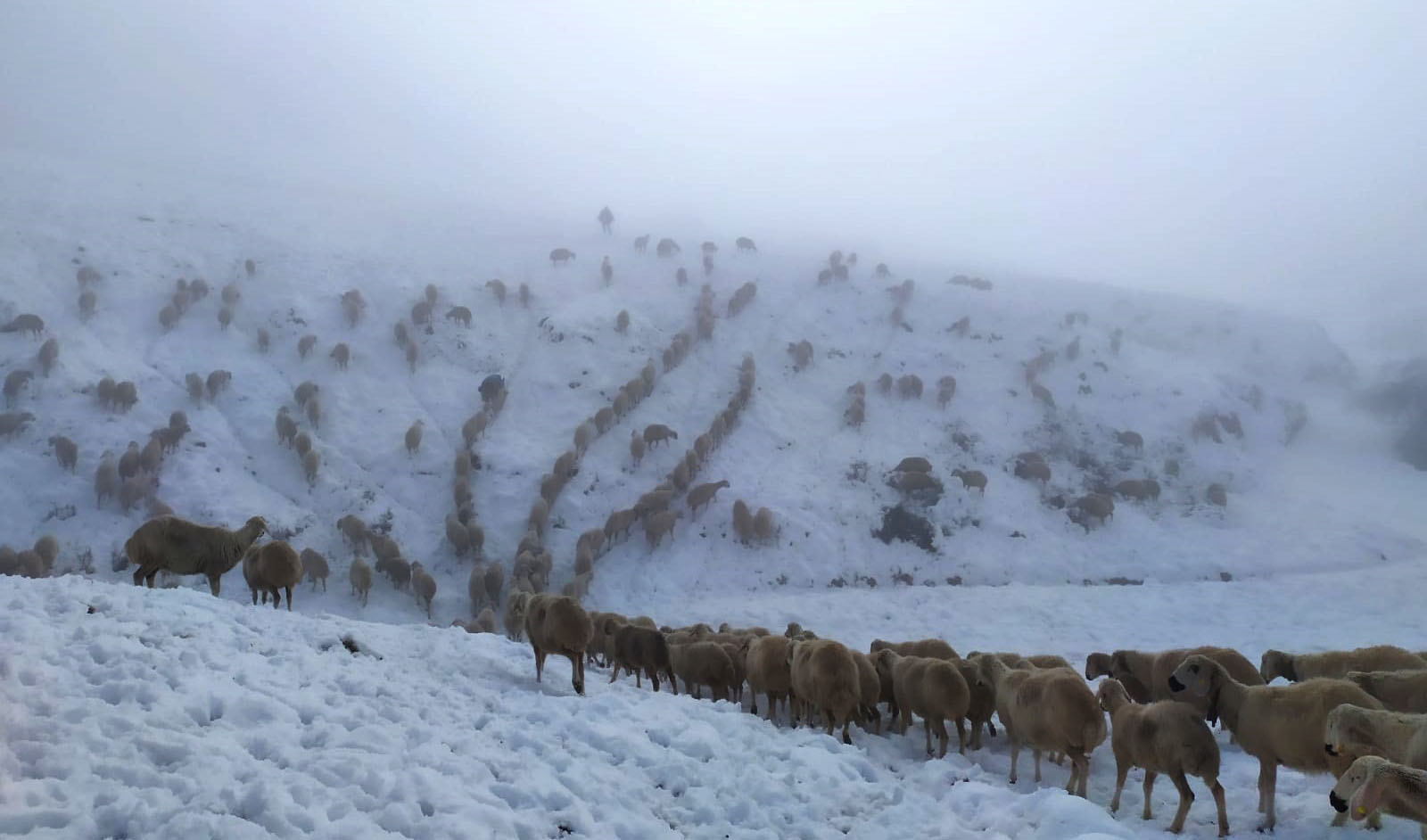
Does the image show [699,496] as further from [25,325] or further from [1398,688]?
[25,325]

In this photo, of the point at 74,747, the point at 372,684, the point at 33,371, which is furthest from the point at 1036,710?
the point at 33,371

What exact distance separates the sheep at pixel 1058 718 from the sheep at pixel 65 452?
111 feet

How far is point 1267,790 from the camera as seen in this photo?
8.44 metres

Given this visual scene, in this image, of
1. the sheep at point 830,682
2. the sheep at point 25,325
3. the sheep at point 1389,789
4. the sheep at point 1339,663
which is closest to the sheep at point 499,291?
the sheep at point 25,325

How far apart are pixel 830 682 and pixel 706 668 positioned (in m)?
3.44

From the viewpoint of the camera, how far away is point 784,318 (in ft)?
173

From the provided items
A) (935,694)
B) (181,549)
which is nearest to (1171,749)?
(935,694)

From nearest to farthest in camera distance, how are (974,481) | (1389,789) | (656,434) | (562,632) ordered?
(1389,789)
(562,632)
(974,481)
(656,434)

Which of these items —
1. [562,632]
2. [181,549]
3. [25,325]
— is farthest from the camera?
[25,325]

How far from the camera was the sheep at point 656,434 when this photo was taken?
Result: 37094 millimetres

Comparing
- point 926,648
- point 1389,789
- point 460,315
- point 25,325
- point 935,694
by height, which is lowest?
point 926,648

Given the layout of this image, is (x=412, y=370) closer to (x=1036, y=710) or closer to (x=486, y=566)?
(x=486, y=566)

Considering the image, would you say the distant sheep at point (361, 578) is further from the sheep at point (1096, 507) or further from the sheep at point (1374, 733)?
the sheep at point (1096, 507)

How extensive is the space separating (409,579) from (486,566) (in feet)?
9.44
